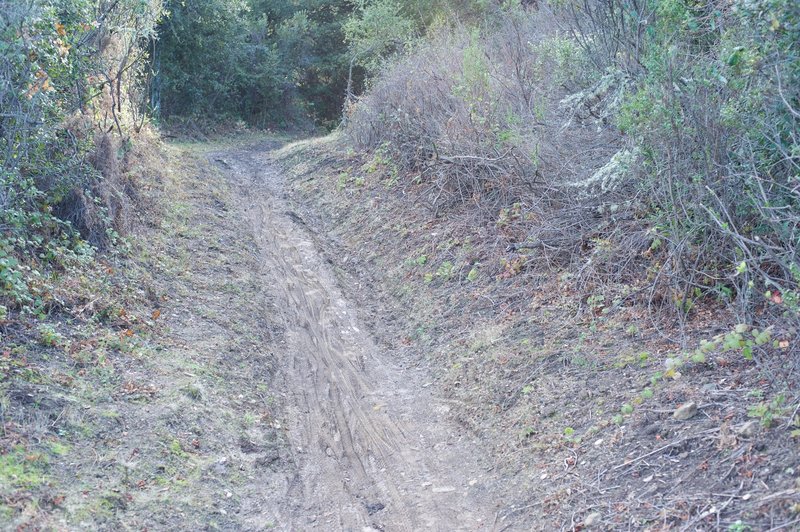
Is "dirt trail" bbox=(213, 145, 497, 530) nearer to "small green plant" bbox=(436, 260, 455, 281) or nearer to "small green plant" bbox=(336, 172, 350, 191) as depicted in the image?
"small green plant" bbox=(436, 260, 455, 281)

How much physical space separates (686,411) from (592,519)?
112cm

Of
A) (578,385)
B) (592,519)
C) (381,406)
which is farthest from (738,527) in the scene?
(381,406)

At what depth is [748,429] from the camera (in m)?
4.69

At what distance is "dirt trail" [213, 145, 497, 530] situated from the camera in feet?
18.7

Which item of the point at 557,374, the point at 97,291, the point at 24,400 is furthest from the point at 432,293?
the point at 24,400

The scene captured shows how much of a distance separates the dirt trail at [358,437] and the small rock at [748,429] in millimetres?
1971

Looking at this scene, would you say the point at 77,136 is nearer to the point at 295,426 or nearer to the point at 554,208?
the point at 295,426

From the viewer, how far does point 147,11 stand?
13773 millimetres

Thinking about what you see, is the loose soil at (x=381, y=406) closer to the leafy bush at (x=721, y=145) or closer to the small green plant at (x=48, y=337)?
the small green plant at (x=48, y=337)

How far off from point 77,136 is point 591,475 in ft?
27.9

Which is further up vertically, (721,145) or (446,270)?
(721,145)

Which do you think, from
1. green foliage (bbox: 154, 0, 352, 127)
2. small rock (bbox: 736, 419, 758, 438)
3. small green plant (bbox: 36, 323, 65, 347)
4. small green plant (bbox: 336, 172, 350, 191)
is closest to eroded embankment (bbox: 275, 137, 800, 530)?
small rock (bbox: 736, 419, 758, 438)

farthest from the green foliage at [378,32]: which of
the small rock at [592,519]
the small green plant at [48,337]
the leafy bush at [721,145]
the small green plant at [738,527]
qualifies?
the small green plant at [738,527]

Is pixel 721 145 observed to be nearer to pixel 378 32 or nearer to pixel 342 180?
pixel 342 180
